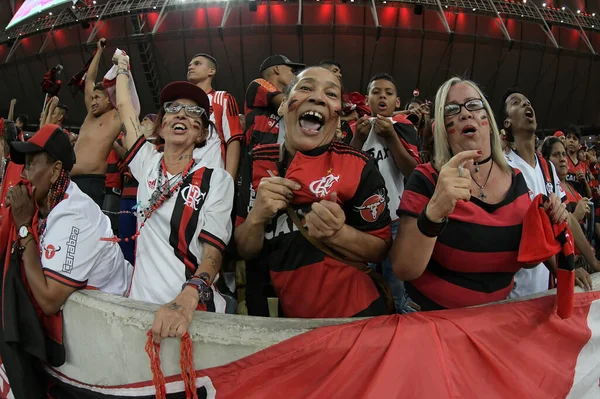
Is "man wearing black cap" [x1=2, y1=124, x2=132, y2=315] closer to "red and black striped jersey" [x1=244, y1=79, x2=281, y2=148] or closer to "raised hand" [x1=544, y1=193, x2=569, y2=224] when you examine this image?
"red and black striped jersey" [x1=244, y1=79, x2=281, y2=148]

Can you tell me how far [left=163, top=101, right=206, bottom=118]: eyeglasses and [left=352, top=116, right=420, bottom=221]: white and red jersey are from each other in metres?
1.42

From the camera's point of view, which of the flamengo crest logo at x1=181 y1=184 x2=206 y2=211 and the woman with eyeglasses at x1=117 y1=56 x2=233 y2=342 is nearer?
the woman with eyeglasses at x1=117 y1=56 x2=233 y2=342

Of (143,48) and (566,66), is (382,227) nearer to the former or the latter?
(143,48)

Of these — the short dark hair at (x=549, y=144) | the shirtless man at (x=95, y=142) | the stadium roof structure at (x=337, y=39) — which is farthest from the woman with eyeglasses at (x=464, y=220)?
the stadium roof structure at (x=337, y=39)

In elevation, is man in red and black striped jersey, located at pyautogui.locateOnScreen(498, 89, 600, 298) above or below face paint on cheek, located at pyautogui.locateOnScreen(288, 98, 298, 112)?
below

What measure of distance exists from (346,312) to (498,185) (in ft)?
3.31

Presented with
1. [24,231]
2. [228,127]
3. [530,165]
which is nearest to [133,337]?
[24,231]

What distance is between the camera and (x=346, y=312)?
1.98 meters

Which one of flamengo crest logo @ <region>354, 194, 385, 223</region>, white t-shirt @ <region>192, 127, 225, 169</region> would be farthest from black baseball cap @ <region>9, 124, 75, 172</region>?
flamengo crest logo @ <region>354, 194, 385, 223</region>

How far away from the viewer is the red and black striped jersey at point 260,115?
337 cm

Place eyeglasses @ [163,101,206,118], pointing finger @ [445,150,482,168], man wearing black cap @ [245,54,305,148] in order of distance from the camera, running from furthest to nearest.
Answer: man wearing black cap @ [245,54,305,148], eyeglasses @ [163,101,206,118], pointing finger @ [445,150,482,168]

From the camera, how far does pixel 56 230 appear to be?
214 cm

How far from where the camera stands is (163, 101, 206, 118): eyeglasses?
2.61 meters

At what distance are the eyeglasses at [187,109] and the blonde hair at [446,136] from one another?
1.50m
